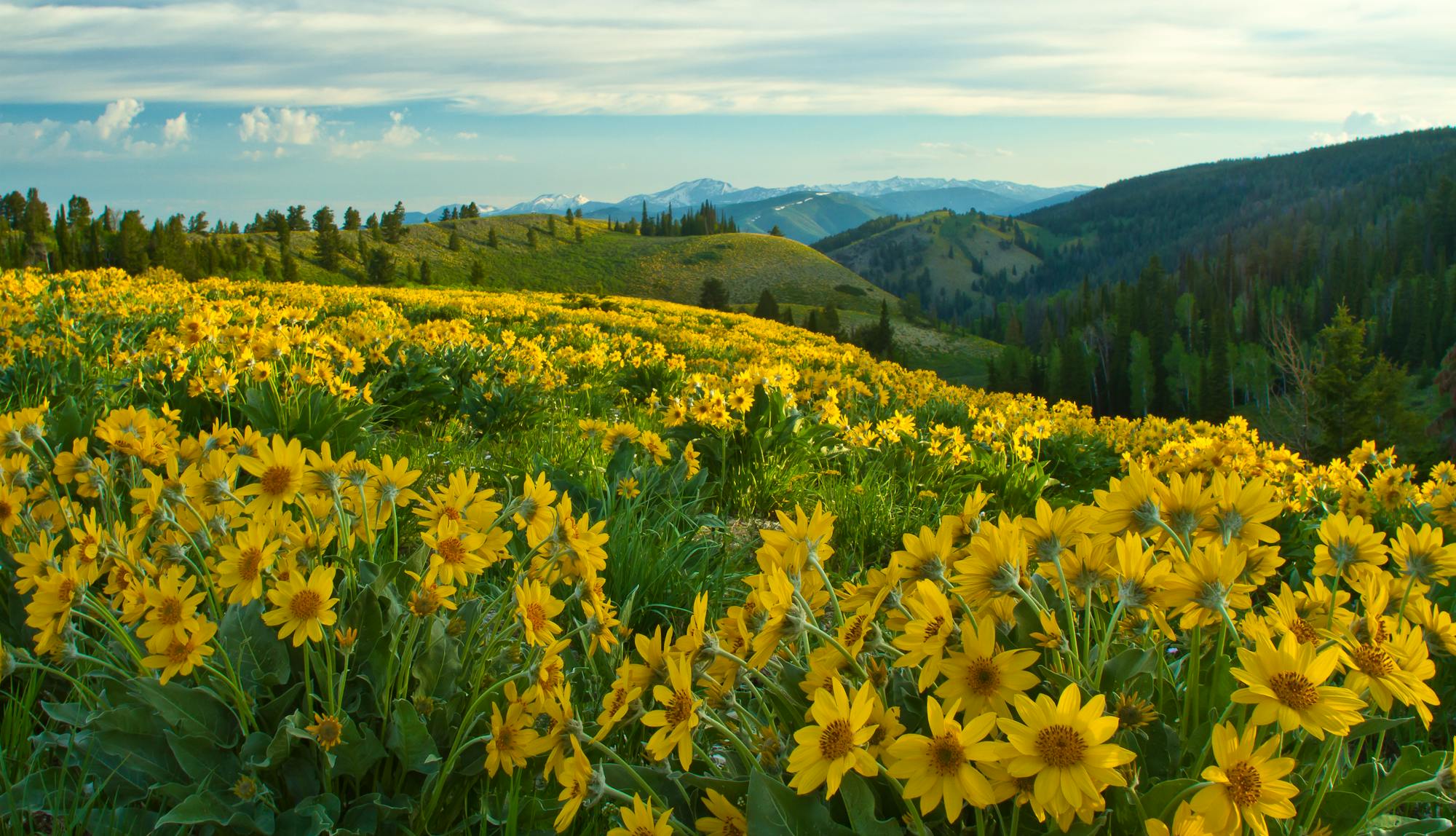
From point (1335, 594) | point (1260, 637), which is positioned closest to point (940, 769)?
point (1260, 637)

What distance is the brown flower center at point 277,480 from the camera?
1.81 meters

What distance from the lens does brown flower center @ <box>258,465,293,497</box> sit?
181cm

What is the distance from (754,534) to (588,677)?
6.60 ft

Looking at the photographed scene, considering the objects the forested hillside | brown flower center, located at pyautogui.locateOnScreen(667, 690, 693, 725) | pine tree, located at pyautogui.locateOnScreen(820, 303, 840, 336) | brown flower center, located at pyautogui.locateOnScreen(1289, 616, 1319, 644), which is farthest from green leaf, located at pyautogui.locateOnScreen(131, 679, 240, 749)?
pine tree, located at pyautogui.locateOnScreen(820, 303, 840, 336)

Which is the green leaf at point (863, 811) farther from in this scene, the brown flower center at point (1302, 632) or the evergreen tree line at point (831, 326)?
the evergreen tree line at point (831, 326)

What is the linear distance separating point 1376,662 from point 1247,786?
12.8 inches

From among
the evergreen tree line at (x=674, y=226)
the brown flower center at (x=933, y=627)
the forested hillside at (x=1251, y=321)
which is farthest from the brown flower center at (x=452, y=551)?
the evergreen tree line at (x=674, y=226)

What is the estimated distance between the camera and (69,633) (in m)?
1.71

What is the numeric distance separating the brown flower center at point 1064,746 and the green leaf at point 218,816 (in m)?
1.55

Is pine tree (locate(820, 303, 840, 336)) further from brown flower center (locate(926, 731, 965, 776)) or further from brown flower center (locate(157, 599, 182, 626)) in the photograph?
brown flower center (locate(926, 731, 965, 776))

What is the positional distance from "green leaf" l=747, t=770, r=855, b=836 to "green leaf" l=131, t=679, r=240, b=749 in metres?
1.22

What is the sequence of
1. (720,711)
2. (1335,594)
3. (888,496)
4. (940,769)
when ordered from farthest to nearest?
(888,496) < (720,711) < (1335,594) < (940,769)

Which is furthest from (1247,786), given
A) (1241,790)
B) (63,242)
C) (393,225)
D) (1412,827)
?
(393,225)

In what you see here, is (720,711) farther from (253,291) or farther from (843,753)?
(253,291)
